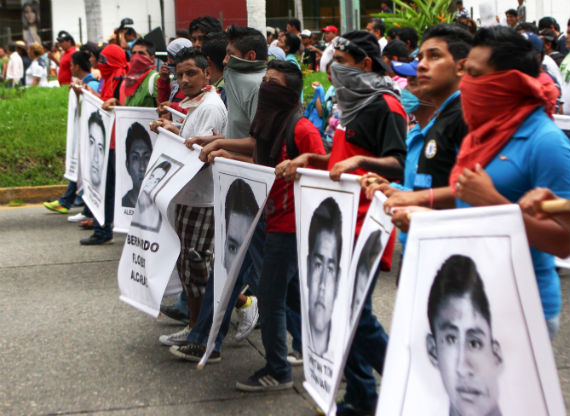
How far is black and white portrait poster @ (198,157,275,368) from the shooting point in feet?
14.8

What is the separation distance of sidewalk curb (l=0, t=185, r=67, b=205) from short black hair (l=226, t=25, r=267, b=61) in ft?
26.5

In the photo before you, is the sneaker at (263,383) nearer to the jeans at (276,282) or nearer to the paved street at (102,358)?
the paved street at (102,358)

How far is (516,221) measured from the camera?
2.60m

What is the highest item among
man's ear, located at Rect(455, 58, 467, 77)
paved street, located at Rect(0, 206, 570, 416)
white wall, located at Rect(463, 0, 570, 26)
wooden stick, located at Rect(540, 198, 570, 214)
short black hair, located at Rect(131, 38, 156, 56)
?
white wall, located at Rect(463, 0, 570, 26)

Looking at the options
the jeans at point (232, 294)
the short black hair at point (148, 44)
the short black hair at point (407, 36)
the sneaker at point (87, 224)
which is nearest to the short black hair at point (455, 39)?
the jeans at point (232, 294)

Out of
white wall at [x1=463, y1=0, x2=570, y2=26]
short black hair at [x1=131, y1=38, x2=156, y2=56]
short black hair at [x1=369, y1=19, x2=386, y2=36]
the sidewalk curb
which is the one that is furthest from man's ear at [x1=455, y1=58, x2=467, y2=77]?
white wall at [x1=463, y1=0, x2=570, y2=26]

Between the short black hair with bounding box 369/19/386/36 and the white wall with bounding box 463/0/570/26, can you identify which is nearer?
the short black hair with bounding box 369/19/386/36

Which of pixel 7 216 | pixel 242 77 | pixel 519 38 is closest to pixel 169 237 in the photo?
pixel 242 77

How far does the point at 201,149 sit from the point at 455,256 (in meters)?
2.66

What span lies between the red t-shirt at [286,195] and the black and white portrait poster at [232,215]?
0.34 feet

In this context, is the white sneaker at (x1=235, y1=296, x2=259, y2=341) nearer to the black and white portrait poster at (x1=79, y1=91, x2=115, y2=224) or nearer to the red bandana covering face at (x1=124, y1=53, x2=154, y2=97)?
the black and white portrait poster at (x1=79, y1=91, x2=115, y2=224)

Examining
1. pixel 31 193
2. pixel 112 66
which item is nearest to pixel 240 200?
pixel 112 66

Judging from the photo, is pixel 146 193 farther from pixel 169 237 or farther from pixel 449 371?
pixel 449 371

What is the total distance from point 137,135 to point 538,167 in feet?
14.1
